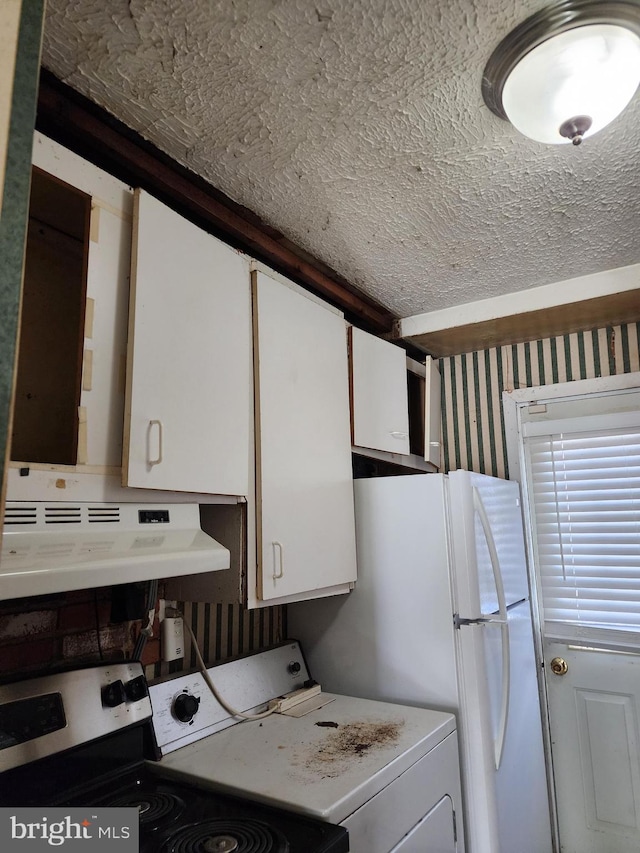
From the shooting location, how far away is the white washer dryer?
4.24 feet

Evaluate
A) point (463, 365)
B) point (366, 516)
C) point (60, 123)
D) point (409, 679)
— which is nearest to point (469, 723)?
point (409, 679)

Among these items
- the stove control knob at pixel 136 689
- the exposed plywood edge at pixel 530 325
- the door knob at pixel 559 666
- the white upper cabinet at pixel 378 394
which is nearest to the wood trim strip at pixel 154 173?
the white upper cabinet at pixel 378 394

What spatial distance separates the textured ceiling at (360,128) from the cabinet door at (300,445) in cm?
30

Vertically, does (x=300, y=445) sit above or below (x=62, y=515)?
above

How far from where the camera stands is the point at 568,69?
3.74 feet

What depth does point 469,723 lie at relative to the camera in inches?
69.3

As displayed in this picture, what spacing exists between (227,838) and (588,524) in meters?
1.91

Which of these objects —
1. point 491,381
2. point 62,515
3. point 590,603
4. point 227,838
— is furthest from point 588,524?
point 62,515

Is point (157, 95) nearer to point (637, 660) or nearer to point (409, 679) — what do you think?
point (409, 679)

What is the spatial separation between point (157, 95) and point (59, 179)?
30 centimetres

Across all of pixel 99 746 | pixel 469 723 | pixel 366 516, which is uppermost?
pixel 366 516

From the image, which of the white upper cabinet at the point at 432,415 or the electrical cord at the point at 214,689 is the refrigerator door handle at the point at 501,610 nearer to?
the white upper cabinet at the point at 432,415

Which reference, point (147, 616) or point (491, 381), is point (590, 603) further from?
point (147, 616)

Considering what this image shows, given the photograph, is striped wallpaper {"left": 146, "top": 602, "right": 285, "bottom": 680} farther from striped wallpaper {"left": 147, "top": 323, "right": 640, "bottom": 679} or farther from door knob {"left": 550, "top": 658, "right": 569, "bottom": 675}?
door knob {"left": 550, "top": 658, "right": 569, "bottom": 675}
